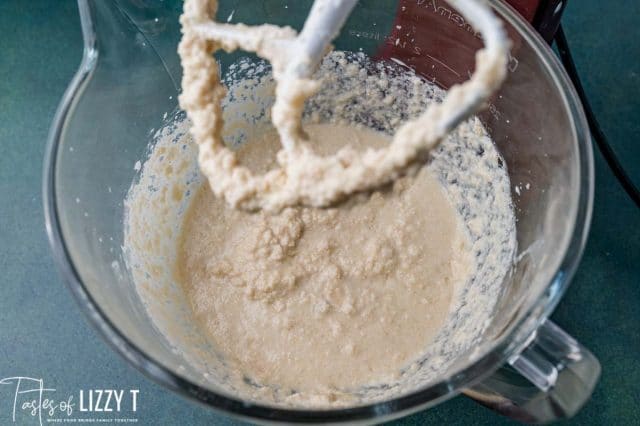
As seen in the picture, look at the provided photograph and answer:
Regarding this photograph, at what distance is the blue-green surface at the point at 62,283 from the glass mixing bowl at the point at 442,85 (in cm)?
25

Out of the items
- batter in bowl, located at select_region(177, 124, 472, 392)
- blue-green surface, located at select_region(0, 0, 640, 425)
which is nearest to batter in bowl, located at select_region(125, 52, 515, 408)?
batter in bowl, located at select_region(177, 124, 472, 392)

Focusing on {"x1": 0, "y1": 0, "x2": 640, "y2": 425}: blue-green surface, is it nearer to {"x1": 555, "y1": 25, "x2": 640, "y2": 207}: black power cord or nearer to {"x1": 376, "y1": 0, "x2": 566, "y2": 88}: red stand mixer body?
{"x1": 555, "y1": 25, "x2": 640, "y2": 207}: black power cord

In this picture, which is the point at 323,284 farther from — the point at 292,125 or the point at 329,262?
the point at 292,125

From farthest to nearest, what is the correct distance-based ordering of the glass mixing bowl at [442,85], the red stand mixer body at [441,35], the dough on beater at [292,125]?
the red stand mixer body at [441,35] < the glass mixing bowl at [442,85] < the dough on beater at [292,125]

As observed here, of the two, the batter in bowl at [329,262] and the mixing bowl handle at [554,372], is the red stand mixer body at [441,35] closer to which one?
the batter in bowl at [329,262]

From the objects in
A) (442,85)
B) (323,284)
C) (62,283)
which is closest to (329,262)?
(323,284)

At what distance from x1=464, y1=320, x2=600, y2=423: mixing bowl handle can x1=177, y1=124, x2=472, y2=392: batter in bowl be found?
21cm

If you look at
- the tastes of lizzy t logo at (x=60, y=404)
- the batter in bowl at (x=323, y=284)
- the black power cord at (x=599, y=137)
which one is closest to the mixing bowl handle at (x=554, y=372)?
the batter in bowl at (x=323, y=284)

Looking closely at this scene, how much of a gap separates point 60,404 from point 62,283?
0.19m

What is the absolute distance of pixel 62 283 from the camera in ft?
3.37

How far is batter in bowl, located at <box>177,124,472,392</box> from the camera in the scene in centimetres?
85

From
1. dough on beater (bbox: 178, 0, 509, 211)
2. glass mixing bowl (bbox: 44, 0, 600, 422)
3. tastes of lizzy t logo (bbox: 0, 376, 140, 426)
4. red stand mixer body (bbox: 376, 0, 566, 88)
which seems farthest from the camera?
tastes of lizzy t logo (bbox: 0, 376, 140, 426)

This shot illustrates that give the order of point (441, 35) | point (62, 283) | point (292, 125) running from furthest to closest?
point (62, 283) < point (441, 35) < point (292, 125)

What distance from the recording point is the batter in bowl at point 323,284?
0.85m
